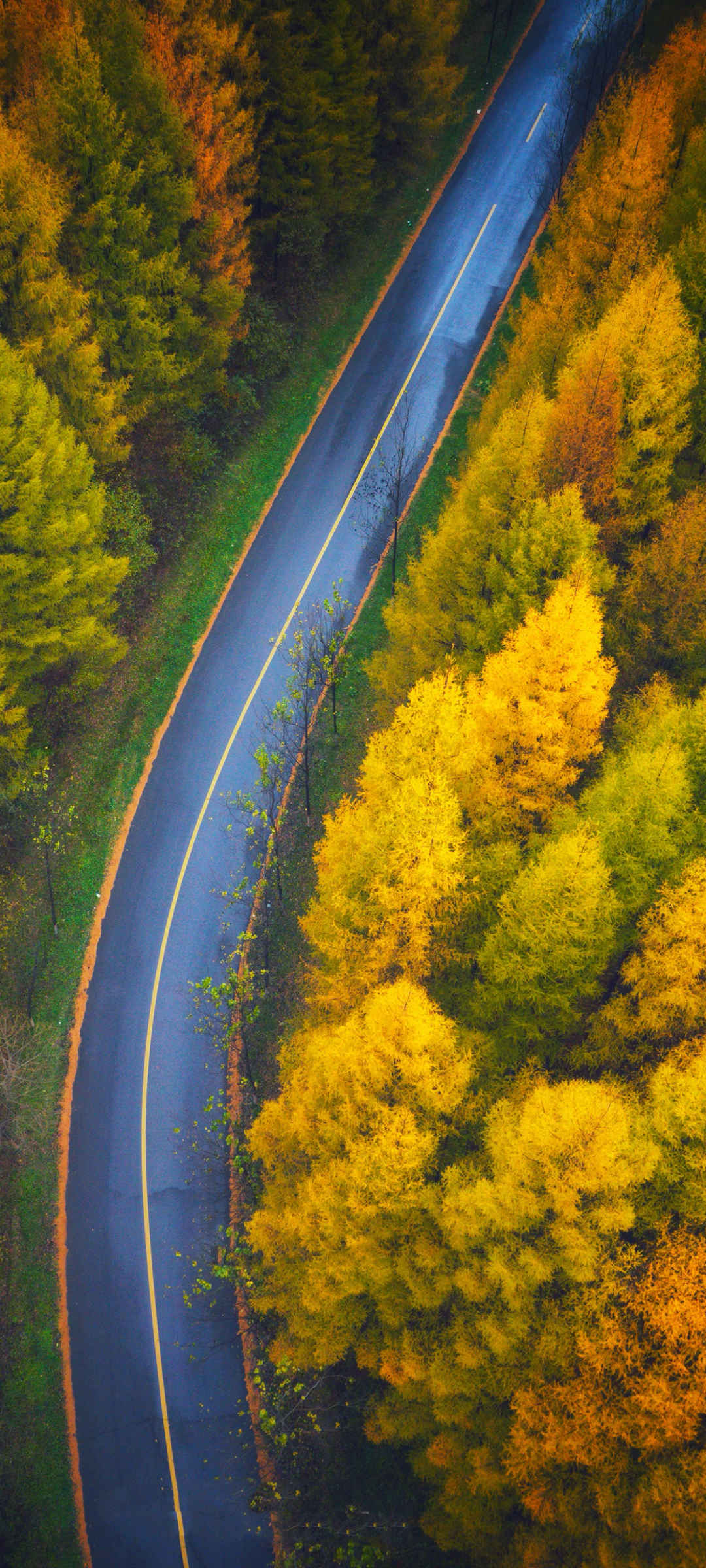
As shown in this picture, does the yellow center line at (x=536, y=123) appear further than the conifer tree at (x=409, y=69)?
Yes

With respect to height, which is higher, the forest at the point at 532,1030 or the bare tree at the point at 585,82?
the bare tree at the point at 585,82

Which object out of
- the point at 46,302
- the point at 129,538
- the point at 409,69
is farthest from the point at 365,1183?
the point at 409,69

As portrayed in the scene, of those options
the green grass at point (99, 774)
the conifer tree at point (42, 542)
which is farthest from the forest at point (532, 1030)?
the conifer tree at point (42, 542)

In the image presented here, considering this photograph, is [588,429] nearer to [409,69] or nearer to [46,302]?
[46,302]

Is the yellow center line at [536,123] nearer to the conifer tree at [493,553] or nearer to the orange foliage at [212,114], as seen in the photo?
the orange foliage at [212,114]

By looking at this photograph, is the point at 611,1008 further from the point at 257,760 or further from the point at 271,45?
the point at 271,45

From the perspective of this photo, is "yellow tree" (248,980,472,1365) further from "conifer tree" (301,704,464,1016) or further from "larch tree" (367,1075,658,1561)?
"conifer tree" (301,704,464,1016)

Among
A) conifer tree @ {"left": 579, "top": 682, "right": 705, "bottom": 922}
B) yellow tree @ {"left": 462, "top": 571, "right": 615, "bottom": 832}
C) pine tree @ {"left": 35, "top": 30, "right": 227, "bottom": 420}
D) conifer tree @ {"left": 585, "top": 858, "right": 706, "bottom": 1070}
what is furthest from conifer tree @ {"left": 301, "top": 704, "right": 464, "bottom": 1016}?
pine tree @ {"left": 35, "top": 30, "right": 227, "bottom": 420}
